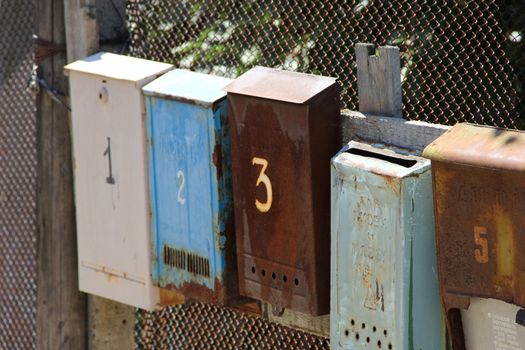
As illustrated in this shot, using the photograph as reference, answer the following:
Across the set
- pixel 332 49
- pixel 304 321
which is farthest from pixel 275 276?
pixel 332 49

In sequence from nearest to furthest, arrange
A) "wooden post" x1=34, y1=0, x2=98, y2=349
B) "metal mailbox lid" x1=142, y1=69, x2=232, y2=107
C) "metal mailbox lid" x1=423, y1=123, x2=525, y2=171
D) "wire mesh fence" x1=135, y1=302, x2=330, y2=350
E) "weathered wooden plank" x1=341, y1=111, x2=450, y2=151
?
1. "metal mailbox lid" x1=423, y1=123, x2=525, y2=171
2. "weathered wooden plank" x1=341, y1=111, x2=450, y2=151
3. "metal mailbox lid" x1=142, y1=69, x2=232, y2=107
4. "wire mesh fence" x1=135, y1=302, x2=330, y2=350
5. "wooden post" x1=34, y1=0, x2=98, y2=349

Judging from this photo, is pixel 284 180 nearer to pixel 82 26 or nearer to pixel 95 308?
pixel 82 26

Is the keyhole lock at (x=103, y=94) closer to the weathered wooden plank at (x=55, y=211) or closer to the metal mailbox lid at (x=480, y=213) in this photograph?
the weathered wooden plank at (x=55, y=211)

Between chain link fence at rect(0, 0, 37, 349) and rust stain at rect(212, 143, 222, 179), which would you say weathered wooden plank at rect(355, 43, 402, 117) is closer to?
rust stain at rect(212, 143, 222, 179)

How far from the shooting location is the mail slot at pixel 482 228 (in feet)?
8.23

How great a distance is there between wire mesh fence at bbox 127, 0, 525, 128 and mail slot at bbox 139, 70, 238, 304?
0.75 metres

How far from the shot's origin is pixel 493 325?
106 inches

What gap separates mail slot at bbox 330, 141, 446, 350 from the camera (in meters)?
2.75

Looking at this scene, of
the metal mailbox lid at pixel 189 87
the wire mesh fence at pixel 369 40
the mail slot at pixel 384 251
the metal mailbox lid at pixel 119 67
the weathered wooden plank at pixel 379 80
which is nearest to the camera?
the mail slot at pixel 384 251

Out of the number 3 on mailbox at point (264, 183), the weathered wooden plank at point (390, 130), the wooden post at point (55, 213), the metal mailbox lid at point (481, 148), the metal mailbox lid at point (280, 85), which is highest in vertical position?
the metal mailbox lid at point (280, 85)

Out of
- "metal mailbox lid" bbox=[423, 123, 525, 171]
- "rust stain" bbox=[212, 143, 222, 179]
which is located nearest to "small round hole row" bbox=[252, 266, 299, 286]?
"rust stain" bbox=[212, 143, 222, 179]

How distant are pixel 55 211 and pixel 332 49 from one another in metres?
1.27

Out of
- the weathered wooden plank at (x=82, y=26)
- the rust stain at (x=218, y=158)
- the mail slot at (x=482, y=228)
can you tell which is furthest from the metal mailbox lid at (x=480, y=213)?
the weathered wooden plank at (x=82, y=26)

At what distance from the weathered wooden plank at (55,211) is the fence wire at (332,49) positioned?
348mm
